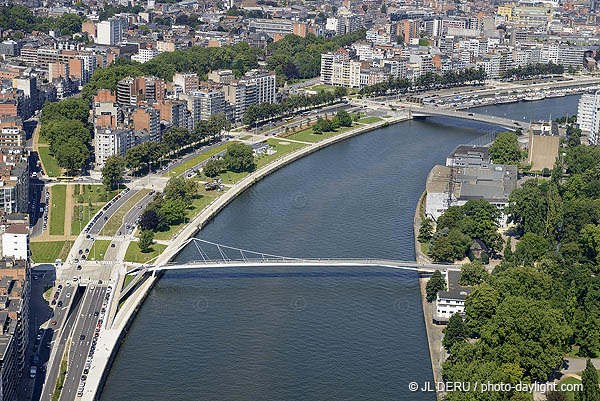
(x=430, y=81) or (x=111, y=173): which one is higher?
(x=430, y=81)

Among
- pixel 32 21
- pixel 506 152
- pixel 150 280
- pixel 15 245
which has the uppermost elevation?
pixel 32 21

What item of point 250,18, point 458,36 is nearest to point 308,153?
point 458,36

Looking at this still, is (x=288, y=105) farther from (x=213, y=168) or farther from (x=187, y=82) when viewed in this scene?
(x=213, y=168)

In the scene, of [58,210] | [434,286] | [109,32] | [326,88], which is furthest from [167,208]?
[109,32]

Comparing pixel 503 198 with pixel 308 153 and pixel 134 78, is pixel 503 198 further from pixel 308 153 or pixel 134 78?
pixel 134 78

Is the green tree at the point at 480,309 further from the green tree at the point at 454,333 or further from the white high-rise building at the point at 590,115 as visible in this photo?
the white high-rise building at the point at 590,115

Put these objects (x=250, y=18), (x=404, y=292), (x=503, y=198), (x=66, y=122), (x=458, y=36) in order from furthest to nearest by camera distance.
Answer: (x=250, y=18)
(x=458, y=36)
(x=66, y=122)
(x=503, y=198)
(x=404, y=292)
